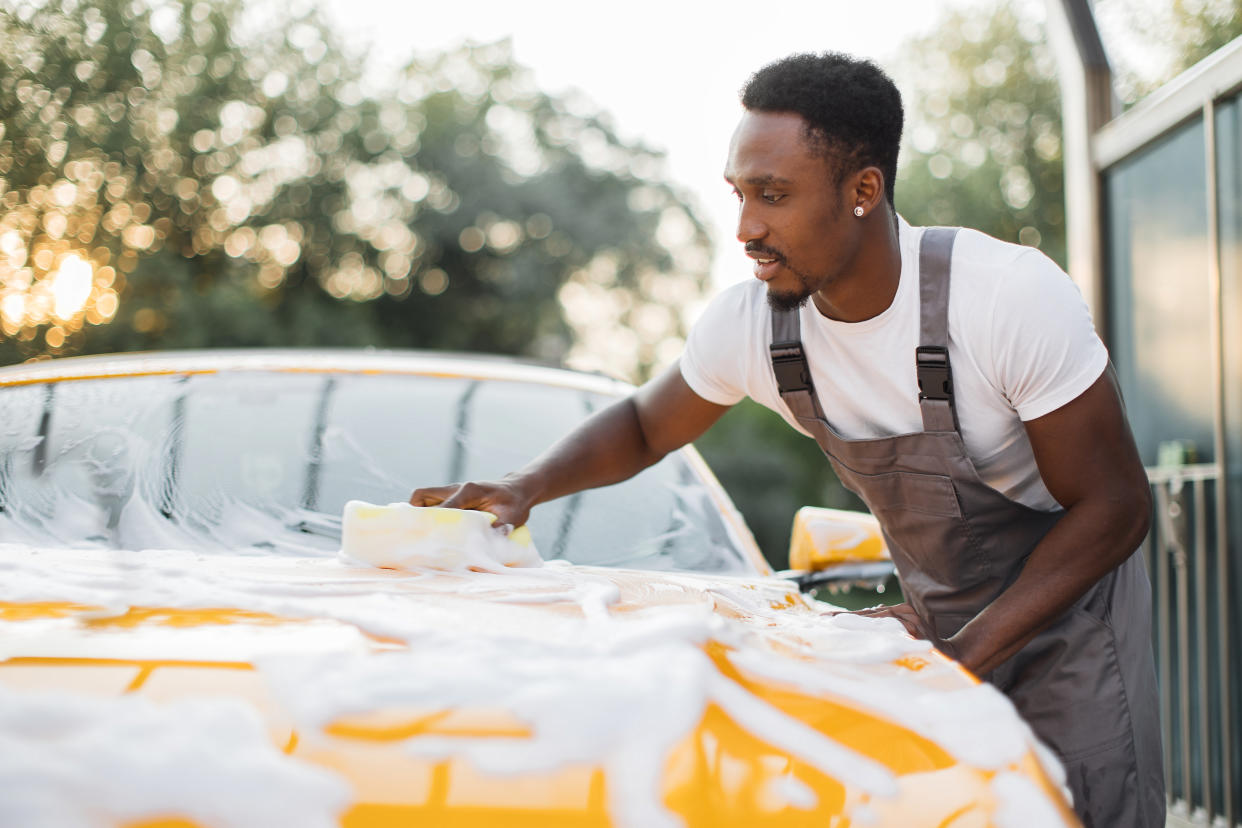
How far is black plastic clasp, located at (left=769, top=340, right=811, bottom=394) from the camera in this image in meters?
2.14

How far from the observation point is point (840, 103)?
2021mm

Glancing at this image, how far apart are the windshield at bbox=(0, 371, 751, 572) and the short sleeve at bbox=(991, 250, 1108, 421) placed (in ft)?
2.10

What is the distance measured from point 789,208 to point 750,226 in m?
0.07

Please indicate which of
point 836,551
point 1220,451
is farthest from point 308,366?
point 1220,451

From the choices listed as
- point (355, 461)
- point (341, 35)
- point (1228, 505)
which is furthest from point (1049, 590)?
point (341, 35)

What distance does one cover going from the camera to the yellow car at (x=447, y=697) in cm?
100

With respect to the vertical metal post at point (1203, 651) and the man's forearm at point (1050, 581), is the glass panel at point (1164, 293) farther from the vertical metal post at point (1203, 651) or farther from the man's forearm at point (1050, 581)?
the man's forearm at point (1050, 581)

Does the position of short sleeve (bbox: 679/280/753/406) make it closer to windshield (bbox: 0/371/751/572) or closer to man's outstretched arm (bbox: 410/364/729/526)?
man's outstretched arm (bbox: 410/364/729/526)

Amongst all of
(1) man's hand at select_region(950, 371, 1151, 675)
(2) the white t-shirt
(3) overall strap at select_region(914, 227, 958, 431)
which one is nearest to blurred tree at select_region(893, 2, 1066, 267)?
(2) the white t-shirt

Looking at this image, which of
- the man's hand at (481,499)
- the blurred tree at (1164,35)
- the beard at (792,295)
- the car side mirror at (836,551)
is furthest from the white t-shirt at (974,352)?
the blurred tree at (1164,35)

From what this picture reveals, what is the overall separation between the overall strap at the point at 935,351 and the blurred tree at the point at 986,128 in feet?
61.6

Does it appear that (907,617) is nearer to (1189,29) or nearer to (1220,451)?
(1220,451)

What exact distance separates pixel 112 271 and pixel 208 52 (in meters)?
5.08

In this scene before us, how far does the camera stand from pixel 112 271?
18094 millimetres
